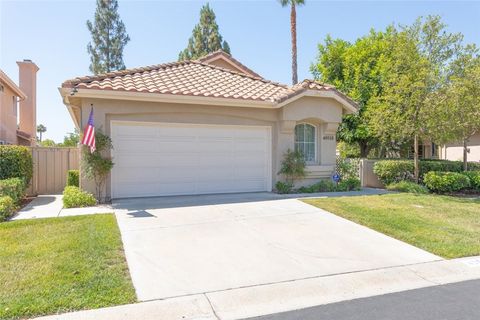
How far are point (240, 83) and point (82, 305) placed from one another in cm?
1040

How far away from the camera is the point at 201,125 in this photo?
37.1 ft

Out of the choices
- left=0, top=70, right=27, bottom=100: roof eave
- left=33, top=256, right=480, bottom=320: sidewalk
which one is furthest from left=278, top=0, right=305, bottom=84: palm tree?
left=33, top=256, right=480, bottom=320: sidewalk

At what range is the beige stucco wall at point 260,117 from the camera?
10105 mm

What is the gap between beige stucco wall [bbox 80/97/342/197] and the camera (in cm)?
1011

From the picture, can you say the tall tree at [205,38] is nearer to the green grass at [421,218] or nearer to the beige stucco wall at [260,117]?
the beige stucco wall at [260,117]

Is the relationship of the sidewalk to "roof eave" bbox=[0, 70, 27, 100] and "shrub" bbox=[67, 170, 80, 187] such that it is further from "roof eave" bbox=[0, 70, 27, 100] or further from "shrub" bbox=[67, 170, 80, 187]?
"roof eave" bbox=[0, 70, 27, 100]

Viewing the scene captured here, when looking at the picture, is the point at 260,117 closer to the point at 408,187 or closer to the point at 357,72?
the point at 408,187

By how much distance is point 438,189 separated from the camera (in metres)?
13.6

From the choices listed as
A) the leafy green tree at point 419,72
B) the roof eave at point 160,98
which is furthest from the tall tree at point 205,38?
the roof eave at point 160,98

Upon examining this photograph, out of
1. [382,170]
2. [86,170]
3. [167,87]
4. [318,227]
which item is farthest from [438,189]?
[86,170]

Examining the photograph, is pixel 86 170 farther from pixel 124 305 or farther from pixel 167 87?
pixel 124 305

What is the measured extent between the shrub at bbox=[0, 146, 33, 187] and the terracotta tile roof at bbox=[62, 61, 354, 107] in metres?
3.42

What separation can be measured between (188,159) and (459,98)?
10.2m

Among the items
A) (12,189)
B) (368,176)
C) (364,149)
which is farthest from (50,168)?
(364,149)
